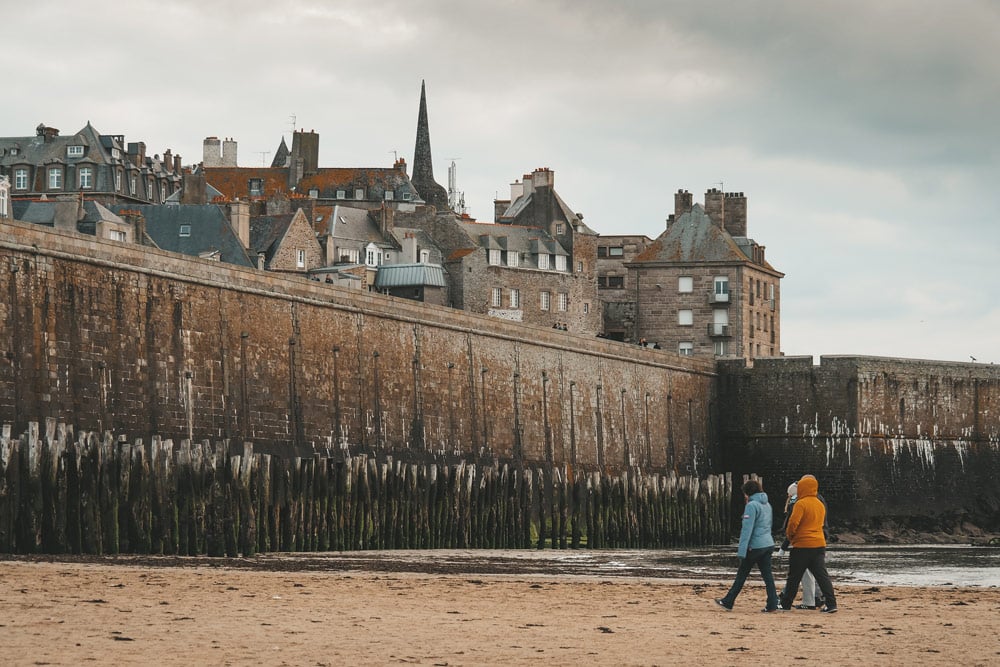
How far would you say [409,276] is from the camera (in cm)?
8481

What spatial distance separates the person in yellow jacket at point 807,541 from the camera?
63.2ft

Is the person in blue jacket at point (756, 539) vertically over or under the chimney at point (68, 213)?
under

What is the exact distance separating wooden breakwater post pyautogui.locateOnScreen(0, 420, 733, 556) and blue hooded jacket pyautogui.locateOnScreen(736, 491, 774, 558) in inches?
397

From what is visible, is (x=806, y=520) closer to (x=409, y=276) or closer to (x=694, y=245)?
(x=409, y=276)

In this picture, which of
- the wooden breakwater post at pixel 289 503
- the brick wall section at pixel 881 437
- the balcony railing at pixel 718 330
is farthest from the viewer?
the balcony railing at pixel 718 330

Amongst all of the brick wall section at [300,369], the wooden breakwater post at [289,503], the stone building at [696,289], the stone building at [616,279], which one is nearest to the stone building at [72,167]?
the stone building at [616,279]

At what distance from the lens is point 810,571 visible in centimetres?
1953

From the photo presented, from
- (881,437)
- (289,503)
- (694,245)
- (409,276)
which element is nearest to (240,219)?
(409,276)

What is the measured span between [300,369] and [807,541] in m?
22.4

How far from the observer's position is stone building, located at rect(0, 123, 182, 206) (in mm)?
99125

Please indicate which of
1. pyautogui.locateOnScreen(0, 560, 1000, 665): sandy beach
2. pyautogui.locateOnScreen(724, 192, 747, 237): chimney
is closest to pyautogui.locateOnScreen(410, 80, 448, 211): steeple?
pyautogui.locateOnScreen(724, 192, 747, 237): chimney

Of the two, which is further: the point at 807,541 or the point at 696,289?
the point at 696,289

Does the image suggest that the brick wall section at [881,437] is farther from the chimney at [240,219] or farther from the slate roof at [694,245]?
the slate roof at [694,245]

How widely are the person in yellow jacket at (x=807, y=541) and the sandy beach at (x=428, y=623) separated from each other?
31cm
